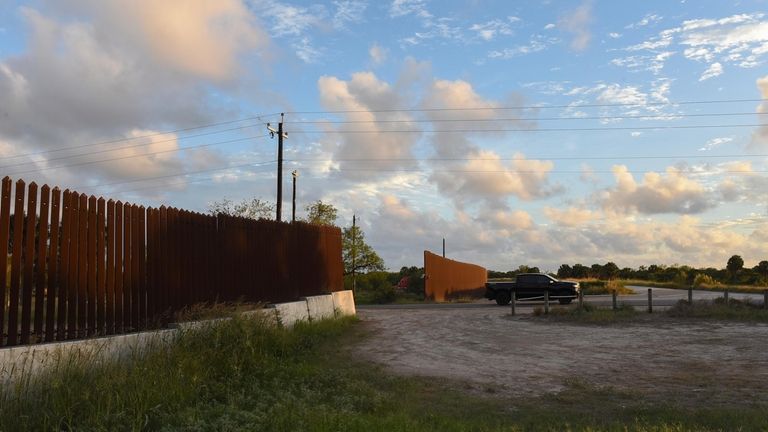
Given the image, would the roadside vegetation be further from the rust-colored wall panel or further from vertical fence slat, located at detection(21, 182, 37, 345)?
the rust-colored wall panel

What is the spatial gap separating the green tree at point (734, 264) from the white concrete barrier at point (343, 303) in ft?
174

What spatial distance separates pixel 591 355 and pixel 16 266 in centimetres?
1077

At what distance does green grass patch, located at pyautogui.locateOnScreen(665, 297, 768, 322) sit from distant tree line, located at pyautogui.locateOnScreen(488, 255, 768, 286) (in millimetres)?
30106

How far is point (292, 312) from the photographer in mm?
16562

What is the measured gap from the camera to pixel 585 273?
7806cm

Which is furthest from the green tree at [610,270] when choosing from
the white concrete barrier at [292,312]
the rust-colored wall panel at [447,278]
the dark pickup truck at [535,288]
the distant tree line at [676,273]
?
the white concrete barrier at [292,312]

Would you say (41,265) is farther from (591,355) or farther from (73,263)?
(591,355)

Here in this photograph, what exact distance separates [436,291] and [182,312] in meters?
28.0

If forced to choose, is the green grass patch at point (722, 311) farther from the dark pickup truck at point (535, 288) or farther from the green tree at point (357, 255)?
the green tree at point (357, 255)

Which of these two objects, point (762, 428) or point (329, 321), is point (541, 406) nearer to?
point (762, 428)

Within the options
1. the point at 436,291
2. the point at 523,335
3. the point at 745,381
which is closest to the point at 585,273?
the point at 436,291

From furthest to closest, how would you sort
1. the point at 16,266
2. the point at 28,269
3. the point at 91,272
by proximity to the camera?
the point at 91,272
the point at 28,269
the point at 16,266

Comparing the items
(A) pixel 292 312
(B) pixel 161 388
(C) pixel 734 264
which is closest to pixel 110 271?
(B) pixel 161 388

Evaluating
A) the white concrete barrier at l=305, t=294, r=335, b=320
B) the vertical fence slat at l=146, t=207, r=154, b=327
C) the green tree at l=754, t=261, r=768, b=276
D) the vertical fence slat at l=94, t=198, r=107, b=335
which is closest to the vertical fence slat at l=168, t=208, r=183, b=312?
the vertical fence slat at l=146, t=207, r=154, b=327
